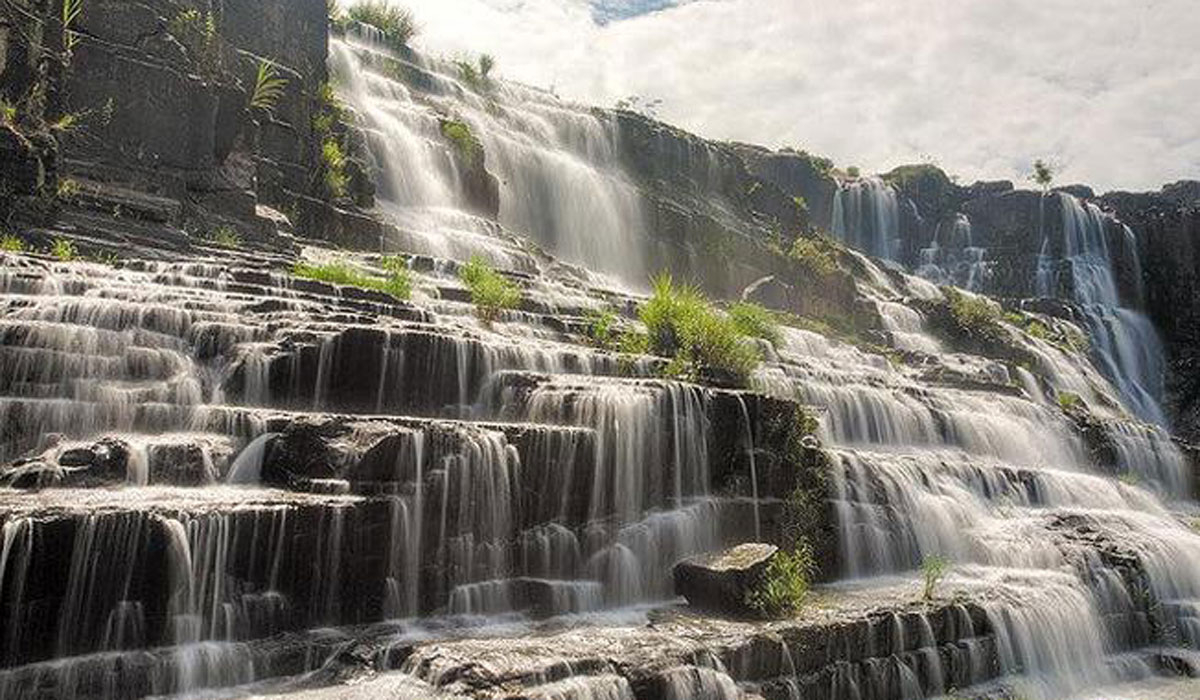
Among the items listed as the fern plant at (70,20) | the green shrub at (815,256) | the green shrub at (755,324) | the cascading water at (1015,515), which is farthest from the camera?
the green shrub at (815,256)

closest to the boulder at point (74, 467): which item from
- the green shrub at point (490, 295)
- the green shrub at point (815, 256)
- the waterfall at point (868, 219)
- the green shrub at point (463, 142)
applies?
the green shrub at point (490, 295)

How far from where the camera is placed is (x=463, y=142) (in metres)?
23.5

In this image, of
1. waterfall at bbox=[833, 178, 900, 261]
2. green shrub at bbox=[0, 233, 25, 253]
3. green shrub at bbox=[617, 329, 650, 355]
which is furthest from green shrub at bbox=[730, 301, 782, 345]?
waterfall at bbox=[833, 178, 900, 261]

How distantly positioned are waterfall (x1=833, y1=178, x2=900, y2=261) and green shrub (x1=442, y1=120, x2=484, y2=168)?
73.1ft

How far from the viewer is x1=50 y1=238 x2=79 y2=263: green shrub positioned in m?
11.2

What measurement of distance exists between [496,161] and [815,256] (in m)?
12.0

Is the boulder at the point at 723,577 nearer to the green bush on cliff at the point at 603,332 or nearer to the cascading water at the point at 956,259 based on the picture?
the green bush on cliff at the point at 603,332

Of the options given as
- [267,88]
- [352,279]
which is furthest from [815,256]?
[352,279]

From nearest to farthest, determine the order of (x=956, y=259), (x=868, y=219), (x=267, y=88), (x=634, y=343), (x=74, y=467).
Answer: (x=74, y=467), (x=634, y=343), (x=267, y=88), (x=956, y=259), (x=868, y=219)

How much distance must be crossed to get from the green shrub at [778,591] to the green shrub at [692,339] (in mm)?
3362

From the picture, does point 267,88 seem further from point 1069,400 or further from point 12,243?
point 1069,400

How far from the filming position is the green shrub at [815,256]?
30.1 meters

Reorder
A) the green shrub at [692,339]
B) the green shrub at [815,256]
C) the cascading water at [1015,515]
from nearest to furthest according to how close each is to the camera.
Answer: the cascading water at [1015,515] → the green shrub at [692,339] → the green shrub at [815,256]

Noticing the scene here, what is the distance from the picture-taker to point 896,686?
8609 millimetres
